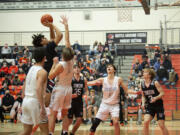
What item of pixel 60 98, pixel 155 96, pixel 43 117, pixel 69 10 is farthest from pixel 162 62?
pixel 43 117

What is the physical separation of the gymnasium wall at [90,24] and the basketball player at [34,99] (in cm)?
1918

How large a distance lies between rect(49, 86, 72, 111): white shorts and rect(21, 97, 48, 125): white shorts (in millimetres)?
1500

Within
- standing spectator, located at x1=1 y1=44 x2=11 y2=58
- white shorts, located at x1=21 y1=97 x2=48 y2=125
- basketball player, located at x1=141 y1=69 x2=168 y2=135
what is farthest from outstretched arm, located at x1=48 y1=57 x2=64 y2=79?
standing spectator, located at x1=1 y1=44 x2=11 y2=58

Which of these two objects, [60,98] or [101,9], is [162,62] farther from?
[60,98]

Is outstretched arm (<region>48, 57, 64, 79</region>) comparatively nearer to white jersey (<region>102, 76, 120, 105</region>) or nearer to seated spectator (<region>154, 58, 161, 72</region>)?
white jersey (<region>102, 76, 120, 105</region>)

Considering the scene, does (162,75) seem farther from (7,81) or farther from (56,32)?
(56,32)

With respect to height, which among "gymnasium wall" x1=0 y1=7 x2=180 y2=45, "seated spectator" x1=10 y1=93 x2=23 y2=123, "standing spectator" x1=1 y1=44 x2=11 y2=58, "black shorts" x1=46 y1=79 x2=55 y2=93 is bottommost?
"seated spectator" x1=10 y1=93 x2=23 y2=123

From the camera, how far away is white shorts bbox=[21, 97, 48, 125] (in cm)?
507

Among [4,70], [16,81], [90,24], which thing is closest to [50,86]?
[16,81]

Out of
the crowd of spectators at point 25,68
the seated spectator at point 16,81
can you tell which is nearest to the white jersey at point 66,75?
the crowd of spectators at point 25,68

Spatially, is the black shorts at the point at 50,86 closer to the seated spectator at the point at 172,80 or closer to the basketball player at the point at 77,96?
the basketball player at the point at 77,96

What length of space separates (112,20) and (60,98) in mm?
19736

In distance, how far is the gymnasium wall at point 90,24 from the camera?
24.3 m

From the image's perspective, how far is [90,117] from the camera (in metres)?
14.6
